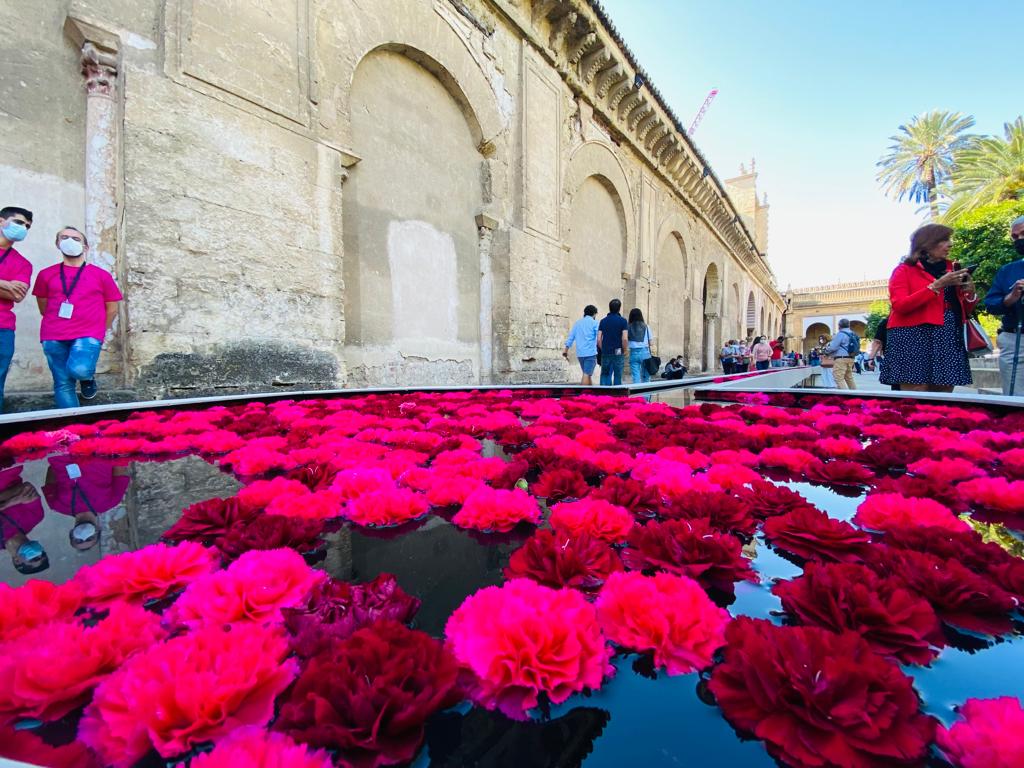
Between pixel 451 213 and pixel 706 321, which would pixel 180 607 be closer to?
pixel 451 213

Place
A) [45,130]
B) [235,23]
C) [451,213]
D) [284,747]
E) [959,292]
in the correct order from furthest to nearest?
[451,213] < [235,23] < [45,130] < [959,292] < [284,747]

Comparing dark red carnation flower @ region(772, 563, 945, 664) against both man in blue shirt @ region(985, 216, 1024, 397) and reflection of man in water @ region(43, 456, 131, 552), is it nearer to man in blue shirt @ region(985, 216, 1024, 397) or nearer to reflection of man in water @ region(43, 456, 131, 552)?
reflection of man in water @ region(43, 456, 131, 552)

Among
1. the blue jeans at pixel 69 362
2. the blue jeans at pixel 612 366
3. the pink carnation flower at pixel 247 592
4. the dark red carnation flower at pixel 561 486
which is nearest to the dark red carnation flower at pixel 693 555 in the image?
the dark red carnation flower at pixel 561 486

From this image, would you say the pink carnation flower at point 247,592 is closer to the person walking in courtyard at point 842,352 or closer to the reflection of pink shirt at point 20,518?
the reflection of pink shirt at point 20,518

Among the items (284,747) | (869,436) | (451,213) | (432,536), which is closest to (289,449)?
(432,536)

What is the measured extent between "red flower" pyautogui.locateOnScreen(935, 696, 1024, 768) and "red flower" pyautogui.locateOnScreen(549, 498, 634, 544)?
0.55 m

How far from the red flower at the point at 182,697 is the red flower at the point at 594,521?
60 cm

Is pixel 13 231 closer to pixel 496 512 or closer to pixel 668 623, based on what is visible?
pixel 496 512

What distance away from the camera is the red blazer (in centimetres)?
343

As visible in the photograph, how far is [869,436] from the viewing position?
240cm

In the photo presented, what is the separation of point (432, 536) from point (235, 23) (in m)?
5.85

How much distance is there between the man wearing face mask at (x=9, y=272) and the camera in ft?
11.5

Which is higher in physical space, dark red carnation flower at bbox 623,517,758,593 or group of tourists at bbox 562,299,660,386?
group of tourists at bbox 562,299,660,386

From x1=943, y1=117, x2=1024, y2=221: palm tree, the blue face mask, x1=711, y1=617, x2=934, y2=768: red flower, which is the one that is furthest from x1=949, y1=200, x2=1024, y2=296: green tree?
the blue face mask
